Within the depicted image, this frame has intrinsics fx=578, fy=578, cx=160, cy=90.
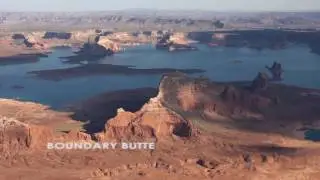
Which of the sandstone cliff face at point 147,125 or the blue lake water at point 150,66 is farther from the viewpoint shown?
the blue lake water at point 150,66

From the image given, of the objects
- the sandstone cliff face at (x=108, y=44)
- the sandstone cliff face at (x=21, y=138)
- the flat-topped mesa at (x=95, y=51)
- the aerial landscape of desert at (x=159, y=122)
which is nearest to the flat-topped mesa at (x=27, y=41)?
the flat-topped mesa at (x=95, y=51)

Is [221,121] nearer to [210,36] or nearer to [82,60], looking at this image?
[82,60]

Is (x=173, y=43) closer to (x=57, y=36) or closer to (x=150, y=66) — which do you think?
(x=150, y=66)

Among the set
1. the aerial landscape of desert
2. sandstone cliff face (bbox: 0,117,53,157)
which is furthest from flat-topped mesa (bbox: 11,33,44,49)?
sandstone cliff face (bbox: 0,117,53,157)

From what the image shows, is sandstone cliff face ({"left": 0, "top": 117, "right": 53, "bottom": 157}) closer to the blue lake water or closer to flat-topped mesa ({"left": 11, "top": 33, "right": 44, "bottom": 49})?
the blue lake water

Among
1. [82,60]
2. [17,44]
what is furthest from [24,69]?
[17,44]

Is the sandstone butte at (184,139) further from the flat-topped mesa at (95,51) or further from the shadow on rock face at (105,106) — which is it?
the flat-topped mesa at (95,51)
